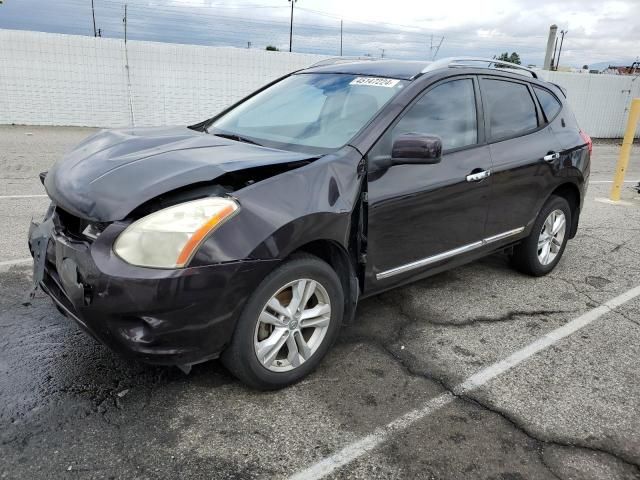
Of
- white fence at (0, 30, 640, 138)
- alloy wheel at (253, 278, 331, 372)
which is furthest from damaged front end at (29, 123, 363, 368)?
white fence at (0, 30, 640, 138)

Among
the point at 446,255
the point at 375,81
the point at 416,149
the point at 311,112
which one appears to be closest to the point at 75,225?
the point at 311,112

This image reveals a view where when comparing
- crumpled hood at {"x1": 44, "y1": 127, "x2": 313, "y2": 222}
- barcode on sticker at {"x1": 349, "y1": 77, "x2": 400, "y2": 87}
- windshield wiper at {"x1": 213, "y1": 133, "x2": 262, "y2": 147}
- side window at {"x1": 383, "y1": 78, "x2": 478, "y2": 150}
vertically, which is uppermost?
barcode on sticker at {"x1": 349, "y1": 77, "x2": 400, "y2": 87}

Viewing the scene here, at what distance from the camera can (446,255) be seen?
12.8 feet

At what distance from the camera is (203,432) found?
266 centimetres

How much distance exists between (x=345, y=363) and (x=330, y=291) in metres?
0.55

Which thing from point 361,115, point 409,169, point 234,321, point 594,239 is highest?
point 361,115

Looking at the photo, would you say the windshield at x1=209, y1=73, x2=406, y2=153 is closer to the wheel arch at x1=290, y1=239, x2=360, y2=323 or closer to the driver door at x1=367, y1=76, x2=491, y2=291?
the driver door at x1=367, y1=76, x2=491, y2=291

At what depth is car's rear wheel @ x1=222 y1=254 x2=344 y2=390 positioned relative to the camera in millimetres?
2742

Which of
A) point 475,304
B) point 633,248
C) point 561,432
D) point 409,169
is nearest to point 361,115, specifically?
point 409,169

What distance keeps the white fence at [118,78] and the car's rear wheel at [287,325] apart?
14.2 metres

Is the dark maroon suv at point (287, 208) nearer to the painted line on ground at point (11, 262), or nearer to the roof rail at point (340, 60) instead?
the roof rail at point (340, 60)

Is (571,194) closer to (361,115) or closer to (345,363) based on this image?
(361,115)

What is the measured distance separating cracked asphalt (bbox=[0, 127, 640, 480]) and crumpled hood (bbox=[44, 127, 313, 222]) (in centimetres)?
97

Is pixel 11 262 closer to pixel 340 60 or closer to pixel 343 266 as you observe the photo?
pixel 343 266
